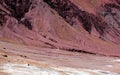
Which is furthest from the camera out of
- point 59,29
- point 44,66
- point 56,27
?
point 56,27

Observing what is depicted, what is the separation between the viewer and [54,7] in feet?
427

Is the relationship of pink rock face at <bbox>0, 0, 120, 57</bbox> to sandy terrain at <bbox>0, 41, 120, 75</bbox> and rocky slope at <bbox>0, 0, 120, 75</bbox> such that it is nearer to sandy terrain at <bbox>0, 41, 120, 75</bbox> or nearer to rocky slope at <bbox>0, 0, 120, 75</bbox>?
rocky slope at <bbox>0, 0, 120, 75</bbox>

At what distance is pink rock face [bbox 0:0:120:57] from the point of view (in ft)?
369

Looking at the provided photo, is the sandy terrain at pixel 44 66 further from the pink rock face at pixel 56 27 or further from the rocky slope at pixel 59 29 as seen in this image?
the pink rock face at pixel 56 27

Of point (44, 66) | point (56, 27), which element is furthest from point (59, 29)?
point (44, 66)

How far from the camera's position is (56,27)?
4724 inches

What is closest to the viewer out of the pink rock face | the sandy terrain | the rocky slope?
Answer: the sandy terrain

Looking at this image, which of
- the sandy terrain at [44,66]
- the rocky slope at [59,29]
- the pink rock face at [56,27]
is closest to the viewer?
the sandy terrain at [44,66]

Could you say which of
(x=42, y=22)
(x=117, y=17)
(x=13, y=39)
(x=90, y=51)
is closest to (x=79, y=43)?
(x=90, y=51)

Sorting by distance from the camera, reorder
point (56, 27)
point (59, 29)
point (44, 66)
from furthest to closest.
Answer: point (56, 27) < point (59, 29) < point (44, 66)

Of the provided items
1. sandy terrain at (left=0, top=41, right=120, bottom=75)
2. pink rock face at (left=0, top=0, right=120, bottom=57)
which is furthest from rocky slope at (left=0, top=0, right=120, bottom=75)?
sandy terrain at (left=0, top=41, right=120, bottom=75)

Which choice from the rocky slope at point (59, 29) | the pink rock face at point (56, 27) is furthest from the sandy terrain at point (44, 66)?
the pink rock face at point (56, 27)

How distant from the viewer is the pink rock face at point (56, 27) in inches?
4427

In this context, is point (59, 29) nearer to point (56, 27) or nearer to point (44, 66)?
point (56, 27)
